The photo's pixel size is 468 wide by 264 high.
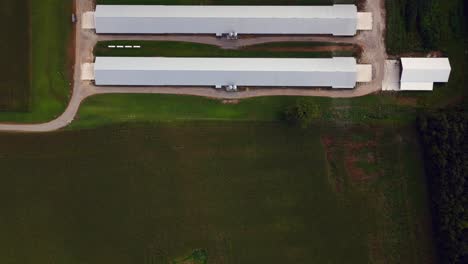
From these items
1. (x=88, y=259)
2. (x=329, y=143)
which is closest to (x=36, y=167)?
(x=88, y=259)

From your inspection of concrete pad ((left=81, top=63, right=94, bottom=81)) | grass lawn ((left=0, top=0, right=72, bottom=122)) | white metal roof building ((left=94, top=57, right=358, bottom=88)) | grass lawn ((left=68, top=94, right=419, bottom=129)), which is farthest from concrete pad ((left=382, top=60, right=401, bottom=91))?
grass lawn ((left=0, top=0, right=72, bottom=122))

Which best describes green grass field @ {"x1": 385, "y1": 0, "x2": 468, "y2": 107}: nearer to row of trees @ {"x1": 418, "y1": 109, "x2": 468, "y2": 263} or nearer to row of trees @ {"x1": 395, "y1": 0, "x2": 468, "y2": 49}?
row of trees @ {"x1": 395, "y1": 0, "x2": 468, "y2": 49}

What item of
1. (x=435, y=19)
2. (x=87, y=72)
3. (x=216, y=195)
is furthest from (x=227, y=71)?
(x=435, y=19)

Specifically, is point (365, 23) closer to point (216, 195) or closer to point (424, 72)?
point (424, 72)

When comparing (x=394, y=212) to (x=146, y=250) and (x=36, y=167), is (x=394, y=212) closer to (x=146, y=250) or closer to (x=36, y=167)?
(x=146, y=250)

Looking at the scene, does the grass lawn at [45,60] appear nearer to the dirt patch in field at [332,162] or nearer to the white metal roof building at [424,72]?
the dirt patch in field at [332,162]

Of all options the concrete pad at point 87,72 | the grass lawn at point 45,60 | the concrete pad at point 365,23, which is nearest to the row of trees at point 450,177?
the concrete pad at point 365,23
